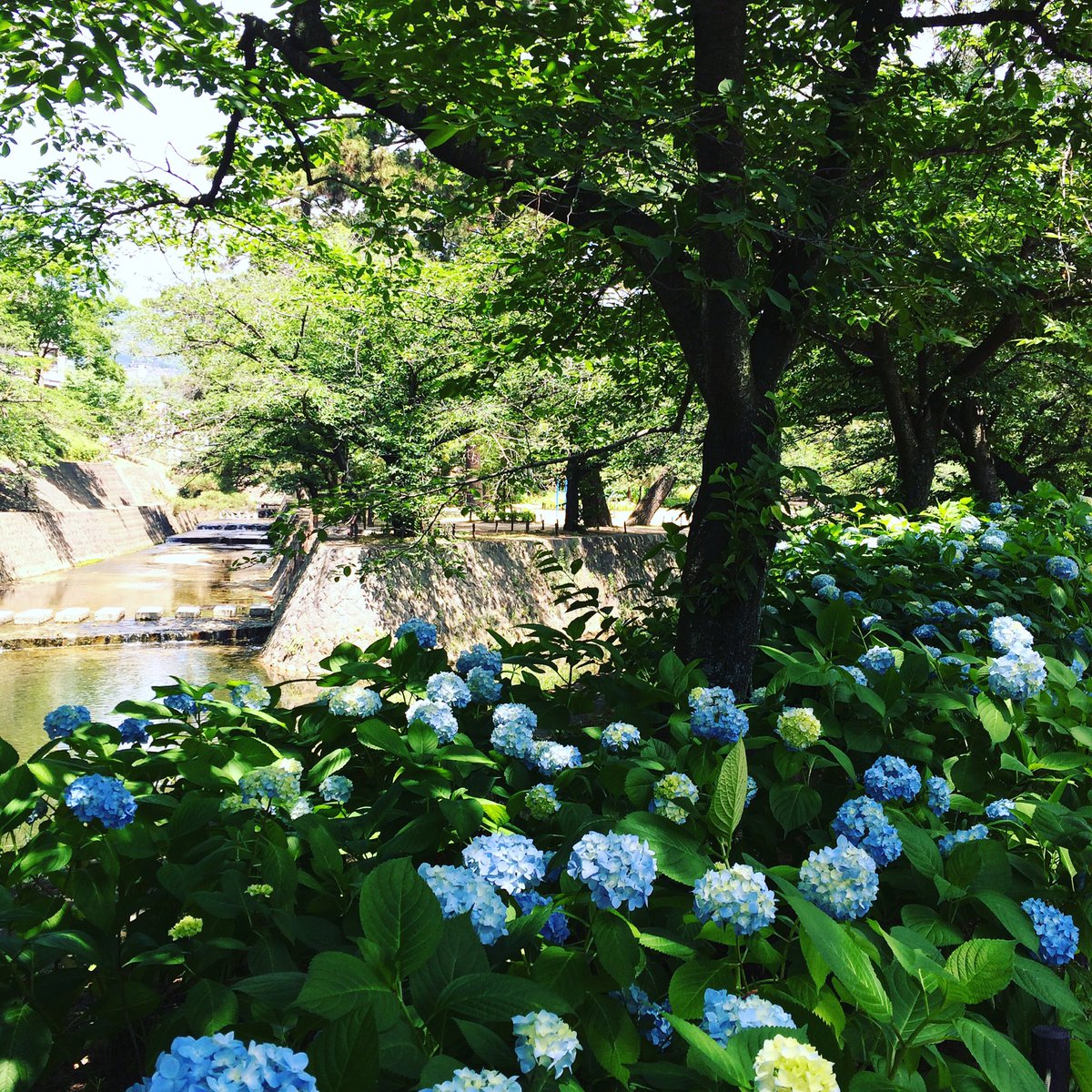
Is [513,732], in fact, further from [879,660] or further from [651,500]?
[651,500]

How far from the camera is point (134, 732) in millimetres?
1929

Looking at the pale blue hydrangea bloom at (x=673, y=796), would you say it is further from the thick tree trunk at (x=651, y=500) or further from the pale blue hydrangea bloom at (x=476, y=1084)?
the thick tree trunk at (x=651, y=500)

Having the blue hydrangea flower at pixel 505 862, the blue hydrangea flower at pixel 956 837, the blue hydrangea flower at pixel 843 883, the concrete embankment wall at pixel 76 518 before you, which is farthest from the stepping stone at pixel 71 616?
the blue hydrangea flower at pixel 843 883

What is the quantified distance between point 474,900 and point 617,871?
0.65ft

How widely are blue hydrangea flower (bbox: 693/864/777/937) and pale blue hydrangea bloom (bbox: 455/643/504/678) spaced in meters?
1.19

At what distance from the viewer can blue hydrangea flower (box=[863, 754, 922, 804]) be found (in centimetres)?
178

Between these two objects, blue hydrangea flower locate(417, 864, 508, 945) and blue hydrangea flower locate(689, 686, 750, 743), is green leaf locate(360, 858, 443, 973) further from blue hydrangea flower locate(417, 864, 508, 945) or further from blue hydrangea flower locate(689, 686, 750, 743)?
blue hydrangea flower locate(689, 686, 750, 743)

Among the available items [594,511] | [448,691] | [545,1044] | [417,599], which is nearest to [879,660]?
[448,691]

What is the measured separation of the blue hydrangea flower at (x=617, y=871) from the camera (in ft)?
3.68

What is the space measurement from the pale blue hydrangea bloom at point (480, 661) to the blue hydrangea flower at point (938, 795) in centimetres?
111

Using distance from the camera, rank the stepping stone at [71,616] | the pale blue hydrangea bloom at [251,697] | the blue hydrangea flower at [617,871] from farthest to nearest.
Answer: the stepping stone at [71,616] < the pale blue hydrangea bloom at [251,697] < the blue hydrangea flower at [617,871]

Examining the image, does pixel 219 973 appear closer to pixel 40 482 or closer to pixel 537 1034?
pixel 537 1034

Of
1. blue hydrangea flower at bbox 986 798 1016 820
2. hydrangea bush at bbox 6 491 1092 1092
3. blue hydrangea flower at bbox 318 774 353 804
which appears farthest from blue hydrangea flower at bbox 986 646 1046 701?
blue hydrangea flower at bbox 318 774 353 804

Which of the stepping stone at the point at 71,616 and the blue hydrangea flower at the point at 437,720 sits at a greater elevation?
the blue hydrangea flower at the point at 437,720
